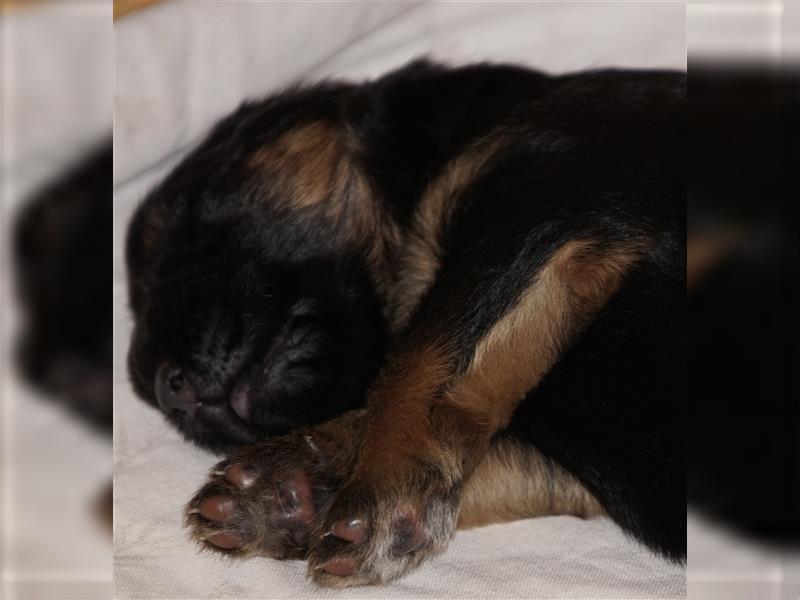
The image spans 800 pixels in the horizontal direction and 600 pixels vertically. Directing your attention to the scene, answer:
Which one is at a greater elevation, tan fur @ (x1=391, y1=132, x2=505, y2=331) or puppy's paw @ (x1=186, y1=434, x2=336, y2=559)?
tan fur @ (x1=391, y1=132, x2=505, y2=331)

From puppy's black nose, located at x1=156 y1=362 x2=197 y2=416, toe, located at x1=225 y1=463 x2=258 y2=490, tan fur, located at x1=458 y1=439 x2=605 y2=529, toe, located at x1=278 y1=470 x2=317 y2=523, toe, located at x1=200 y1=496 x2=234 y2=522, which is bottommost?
tan fur, located at x1=458 y1=439 x2=605 y2=529

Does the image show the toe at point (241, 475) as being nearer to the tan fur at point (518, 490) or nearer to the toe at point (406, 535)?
the toe at point (406, 535)

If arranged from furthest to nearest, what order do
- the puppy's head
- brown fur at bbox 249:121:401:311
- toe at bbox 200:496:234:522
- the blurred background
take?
brown fur at bbox 249:121:401:311 → the puppy's head → toe at bbox 200:496:234:522 → the blurred background

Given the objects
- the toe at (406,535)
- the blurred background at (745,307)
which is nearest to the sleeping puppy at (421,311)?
the toe at (406,535)

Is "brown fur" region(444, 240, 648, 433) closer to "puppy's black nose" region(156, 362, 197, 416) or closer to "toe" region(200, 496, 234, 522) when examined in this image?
"toe" region(200, 496, 234, 522)

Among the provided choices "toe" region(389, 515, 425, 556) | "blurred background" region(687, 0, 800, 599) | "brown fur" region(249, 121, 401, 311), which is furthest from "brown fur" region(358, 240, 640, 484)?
"blurred background" region(687, 0, 800, 599)

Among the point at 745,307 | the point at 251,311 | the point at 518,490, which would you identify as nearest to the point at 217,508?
the point at 251,311

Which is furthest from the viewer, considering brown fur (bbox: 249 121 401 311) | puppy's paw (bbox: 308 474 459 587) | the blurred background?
brown fur (bbox: 249 121 401 311)
